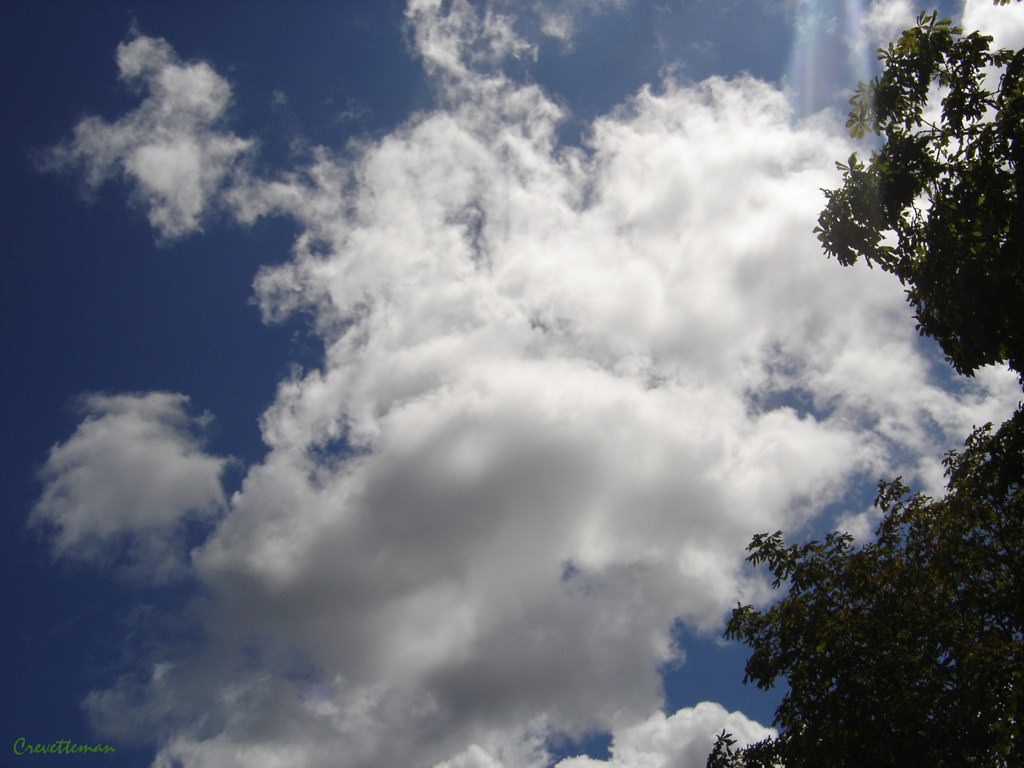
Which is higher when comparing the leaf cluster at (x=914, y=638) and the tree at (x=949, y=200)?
the tree at (x=949, y=200)

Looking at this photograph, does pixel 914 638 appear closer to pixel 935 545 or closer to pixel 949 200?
pixel 935 545

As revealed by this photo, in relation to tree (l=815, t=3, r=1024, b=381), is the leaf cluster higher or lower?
lower

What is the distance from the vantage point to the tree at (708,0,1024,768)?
1262cm

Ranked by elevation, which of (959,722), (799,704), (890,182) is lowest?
(959,722)

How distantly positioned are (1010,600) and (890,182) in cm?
810

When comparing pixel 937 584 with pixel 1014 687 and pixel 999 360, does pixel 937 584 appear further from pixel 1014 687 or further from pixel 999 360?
pixel 999 360

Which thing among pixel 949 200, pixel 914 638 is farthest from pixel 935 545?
pixel 949 200

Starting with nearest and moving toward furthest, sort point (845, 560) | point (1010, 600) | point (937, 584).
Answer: point (1010, 600)
point (937, 584)
point (845, 560)

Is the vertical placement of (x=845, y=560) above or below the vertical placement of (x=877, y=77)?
below

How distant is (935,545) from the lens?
1508 cm

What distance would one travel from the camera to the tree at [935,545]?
1262 cm

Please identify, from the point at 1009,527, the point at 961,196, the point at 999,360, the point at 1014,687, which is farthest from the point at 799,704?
the point at 961,196

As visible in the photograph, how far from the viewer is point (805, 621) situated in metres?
15.1

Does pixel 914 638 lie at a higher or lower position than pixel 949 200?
lower
